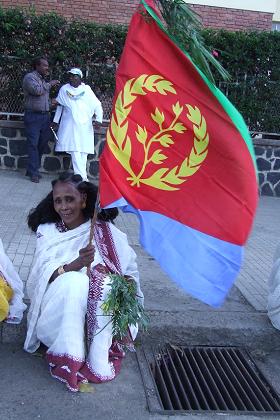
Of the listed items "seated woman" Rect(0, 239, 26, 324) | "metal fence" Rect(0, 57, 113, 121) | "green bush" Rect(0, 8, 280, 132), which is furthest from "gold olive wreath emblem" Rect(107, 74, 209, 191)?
"metal fence" Rect(0, 57, 113, 121)

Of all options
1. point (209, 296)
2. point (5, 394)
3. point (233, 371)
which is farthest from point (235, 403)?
point (5, 394)

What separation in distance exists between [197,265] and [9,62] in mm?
7099

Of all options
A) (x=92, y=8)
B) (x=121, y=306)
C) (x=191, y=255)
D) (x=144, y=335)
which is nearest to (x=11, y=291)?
(x=121, y=306)

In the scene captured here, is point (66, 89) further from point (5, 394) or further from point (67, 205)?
point (5, 394)

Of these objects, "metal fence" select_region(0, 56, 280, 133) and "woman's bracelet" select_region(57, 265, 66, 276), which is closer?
"woman's bracelet" select_region(57, 265, 66, 276)

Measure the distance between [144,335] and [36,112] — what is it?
5.38m

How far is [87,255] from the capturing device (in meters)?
3.02

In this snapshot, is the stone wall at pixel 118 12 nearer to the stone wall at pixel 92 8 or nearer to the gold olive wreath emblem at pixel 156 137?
the stone wall at pixel 92 8

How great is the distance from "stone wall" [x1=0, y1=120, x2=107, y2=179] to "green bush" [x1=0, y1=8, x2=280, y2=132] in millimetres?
574

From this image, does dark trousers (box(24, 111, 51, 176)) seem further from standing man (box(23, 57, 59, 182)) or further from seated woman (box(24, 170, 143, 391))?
seated woman (box(24, 170, 143, 391))

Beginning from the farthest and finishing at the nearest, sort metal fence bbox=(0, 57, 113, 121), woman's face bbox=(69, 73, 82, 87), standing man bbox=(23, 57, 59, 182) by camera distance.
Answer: metal fence bbox=(0, 57, 113, 121) < woman's face bbox=(69, 73, 82, 87) < standing man bbox=(23, 57, 59, 182)

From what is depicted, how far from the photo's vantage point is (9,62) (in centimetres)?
873

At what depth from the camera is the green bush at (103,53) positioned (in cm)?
865

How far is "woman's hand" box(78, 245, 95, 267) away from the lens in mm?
3004
